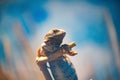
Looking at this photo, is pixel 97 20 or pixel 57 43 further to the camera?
pixel 97 20

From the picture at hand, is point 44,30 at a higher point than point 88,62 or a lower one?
higher

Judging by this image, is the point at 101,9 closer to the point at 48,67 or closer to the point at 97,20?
the point at 97,20

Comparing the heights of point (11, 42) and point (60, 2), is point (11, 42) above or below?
below

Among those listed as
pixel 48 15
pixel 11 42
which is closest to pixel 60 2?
pixel 48 15

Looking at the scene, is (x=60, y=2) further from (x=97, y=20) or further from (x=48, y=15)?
(x=97, y=20)

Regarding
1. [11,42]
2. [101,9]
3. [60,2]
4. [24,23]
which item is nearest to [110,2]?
[101,9]

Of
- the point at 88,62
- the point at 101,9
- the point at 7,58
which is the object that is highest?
the point at 101,9
